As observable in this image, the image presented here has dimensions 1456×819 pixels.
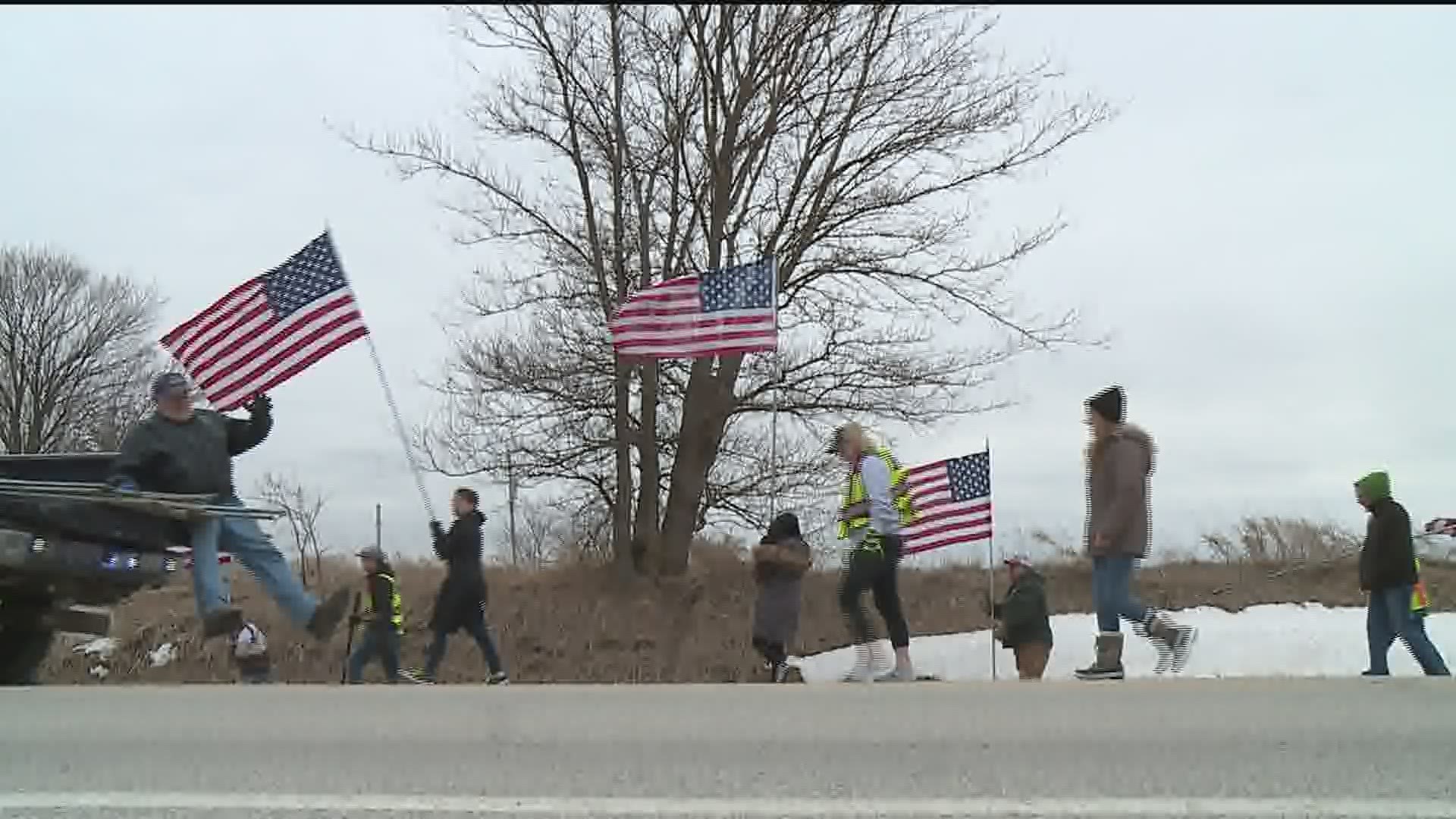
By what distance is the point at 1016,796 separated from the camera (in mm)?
4410

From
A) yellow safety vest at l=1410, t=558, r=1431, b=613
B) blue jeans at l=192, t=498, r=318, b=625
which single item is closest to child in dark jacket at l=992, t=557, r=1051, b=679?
yellow safety vest at l=1410, t=558, r=1431, b=613

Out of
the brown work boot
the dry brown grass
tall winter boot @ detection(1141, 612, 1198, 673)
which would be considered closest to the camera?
tall winter boot @ detection(1141, 612, 1198, 673)

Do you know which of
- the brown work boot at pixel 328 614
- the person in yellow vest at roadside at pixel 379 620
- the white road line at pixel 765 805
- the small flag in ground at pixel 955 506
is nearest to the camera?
the white road line at pixel 765 805

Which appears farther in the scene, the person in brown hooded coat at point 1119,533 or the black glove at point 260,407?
the black glove at point 260,407

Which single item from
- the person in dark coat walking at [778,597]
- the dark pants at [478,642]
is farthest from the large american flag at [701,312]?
the dark pants at [478,642]

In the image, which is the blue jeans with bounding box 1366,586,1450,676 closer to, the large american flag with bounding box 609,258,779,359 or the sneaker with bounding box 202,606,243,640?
the large american flag with bounding box 609,258,779,359

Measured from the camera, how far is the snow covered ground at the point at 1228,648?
1656cm

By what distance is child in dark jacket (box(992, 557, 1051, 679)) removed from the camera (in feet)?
35.7

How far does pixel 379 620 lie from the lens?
36.9 ft

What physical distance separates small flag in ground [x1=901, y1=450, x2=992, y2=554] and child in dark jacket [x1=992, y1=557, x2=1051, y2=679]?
4.47 meters

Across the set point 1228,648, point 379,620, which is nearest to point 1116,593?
point 379,620

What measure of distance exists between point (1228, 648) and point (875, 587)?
11.3m

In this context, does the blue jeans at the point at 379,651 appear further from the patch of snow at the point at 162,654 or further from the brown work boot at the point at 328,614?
the patch of snow at the point at 162,654

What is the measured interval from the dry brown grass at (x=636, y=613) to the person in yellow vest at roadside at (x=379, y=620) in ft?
15.3
